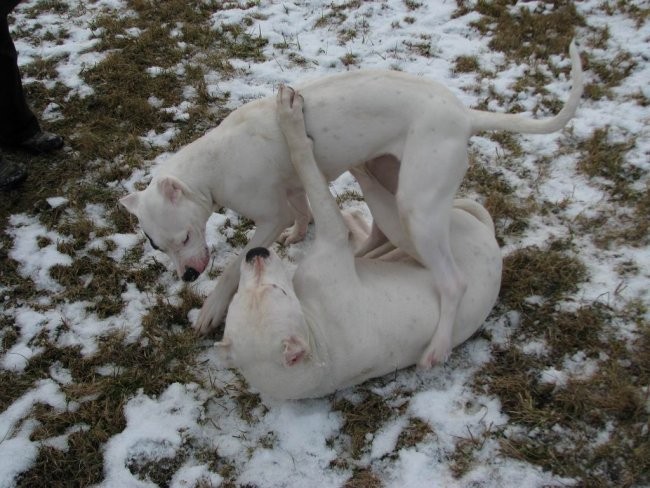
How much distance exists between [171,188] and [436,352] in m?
1.60

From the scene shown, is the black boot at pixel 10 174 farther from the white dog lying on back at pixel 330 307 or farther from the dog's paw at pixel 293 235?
the white dog lying on back at pixel 330 307

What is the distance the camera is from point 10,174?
4277 millimetres

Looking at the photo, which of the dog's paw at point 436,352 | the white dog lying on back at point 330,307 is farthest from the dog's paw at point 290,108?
the dog's paw at point 436,352

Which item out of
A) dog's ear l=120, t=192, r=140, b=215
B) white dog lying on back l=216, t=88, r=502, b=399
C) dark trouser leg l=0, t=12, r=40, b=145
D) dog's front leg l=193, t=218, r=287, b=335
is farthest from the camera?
dark trouser leg l=0, t=12, r=40, b=145

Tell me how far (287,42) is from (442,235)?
11.2 feet

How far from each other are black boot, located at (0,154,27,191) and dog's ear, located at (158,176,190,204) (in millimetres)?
2143

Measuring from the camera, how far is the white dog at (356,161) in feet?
9.00

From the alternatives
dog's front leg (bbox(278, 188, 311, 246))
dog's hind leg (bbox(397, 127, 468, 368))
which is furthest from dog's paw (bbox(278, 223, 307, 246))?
dog's hind leg (bbox(397, 127, 468, 368))

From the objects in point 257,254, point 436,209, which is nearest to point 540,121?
point 436,209

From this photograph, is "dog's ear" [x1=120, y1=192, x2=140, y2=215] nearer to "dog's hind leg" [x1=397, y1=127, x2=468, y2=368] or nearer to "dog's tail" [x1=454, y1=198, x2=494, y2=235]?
"dog's hind leg" [x1=397, y1=127, x2=468, y2=368]

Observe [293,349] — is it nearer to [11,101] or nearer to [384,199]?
[384,199]

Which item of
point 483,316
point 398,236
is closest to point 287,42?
point 398,236

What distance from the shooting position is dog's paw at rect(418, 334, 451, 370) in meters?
2.84

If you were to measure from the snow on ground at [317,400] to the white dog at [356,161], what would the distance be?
35 centimetres
